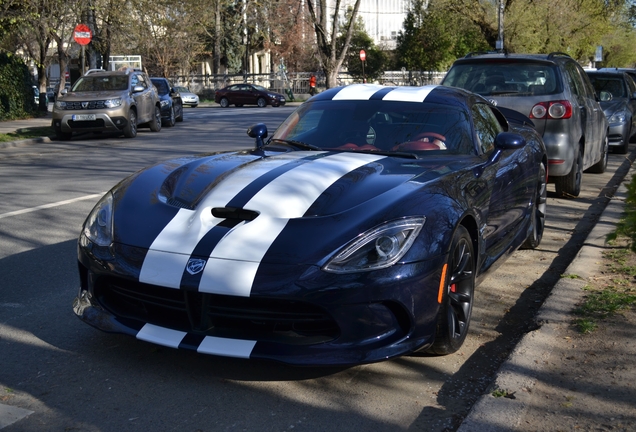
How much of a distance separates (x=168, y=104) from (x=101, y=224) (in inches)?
776

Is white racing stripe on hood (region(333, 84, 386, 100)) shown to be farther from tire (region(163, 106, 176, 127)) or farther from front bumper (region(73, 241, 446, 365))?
tire (region(163, 106, 176, 127))

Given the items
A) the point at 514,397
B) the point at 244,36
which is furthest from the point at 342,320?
the point at 244,36

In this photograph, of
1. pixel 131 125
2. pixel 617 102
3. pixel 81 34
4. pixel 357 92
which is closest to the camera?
pixel 357 92

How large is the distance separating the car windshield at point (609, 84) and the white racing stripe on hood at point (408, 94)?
441 inches

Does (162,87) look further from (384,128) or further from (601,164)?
(384,128)

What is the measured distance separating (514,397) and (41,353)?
2.50 meters

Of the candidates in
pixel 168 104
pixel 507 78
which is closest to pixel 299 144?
pixel 507 78

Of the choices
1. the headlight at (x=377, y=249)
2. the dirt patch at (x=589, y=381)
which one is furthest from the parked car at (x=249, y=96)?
the headlight at (x=377, y=249)

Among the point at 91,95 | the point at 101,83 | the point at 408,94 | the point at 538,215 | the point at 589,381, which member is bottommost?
the point at 589,381

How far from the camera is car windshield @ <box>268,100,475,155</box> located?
5.26 m

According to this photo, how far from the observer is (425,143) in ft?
17.2

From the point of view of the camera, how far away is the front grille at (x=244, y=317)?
367 centimetres

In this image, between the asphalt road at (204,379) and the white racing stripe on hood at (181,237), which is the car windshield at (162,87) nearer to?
the asphalt road at (204,379)

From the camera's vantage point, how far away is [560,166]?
9289 millimetres
